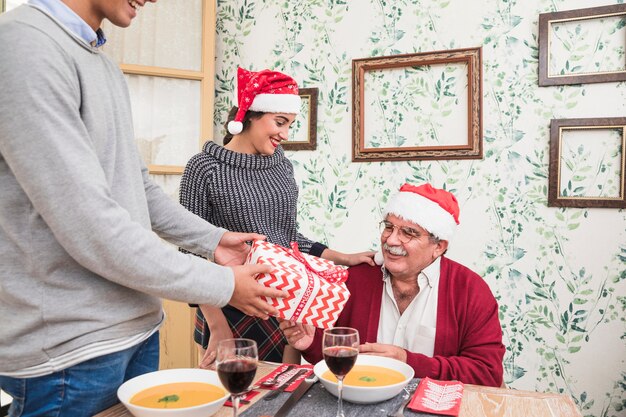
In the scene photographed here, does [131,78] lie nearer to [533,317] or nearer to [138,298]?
[138,298]

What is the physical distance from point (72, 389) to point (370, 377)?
0.63 metres

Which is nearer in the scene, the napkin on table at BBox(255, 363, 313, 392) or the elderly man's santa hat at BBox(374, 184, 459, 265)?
the napkin on table at BBox(255, 363, 313, 392)

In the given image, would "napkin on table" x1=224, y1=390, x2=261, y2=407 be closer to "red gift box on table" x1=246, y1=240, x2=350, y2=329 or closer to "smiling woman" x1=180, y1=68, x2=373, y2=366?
"red gift box on table" x1=246, y1=240, x2=350, y2=329

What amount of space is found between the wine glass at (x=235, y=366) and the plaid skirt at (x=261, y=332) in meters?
0.82

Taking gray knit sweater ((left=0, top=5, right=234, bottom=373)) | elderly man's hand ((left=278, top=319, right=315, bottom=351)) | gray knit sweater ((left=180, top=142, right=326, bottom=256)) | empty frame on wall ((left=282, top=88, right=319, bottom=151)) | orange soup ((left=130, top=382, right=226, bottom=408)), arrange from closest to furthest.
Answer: gray knit sweater ((left=0, top=5, right=234, bottom=373)), orange soup ((left=130, top=382, right=226, bottom=408)), elderly man's hand ((left=278, top=319, right=315, bottom=351)), gray knit sweater ((left=180, top=142, right=326, bottom=256)), empty frame on wall ((left=282, top=88, right=319, bottom=151))

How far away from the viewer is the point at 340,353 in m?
0.96

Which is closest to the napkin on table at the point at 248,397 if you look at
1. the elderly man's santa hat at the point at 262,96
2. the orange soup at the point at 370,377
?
the orange soup at the point at 370,377

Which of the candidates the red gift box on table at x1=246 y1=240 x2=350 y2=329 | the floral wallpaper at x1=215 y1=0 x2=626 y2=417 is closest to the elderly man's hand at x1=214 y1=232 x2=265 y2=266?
the red gift box on table at x1=246 y1=240 x2=350 y2=329

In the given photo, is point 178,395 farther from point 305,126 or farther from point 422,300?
point 305,126

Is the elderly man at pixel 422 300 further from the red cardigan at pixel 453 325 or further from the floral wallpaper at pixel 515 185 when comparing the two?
the floral wallpaper at pixel 515 185

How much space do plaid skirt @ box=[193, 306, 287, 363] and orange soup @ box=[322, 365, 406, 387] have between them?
0.60 meters

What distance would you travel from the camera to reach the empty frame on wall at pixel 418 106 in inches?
95.6

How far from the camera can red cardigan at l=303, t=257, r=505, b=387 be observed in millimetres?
1387

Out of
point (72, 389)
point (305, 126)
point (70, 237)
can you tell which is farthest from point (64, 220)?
point (305, 126)
